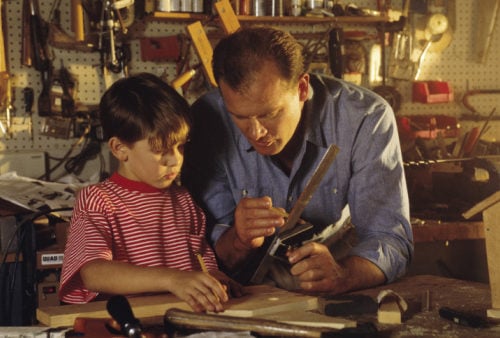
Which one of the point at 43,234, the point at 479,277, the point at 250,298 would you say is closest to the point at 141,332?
the point at 250,298

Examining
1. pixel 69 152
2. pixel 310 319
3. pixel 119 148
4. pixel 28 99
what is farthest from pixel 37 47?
pixel 310 319

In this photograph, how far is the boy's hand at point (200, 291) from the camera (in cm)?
135

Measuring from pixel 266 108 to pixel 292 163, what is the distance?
35cm

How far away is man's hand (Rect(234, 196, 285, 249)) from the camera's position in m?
1.59

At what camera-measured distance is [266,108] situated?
172cm

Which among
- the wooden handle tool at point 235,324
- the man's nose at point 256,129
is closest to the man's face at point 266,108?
the man's nose at point 256,129

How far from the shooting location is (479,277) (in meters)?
3.75

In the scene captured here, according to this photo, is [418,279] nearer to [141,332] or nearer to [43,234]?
[141,332]

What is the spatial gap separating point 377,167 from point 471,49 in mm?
2534

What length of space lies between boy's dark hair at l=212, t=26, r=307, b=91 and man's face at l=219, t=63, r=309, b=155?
0.06 feet

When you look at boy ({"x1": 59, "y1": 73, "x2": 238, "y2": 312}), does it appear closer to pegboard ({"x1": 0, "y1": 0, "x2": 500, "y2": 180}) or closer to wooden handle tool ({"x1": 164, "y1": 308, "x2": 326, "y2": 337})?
wooden handle tool ({"x1": 164, "y1": 308, "x2": 326, "y2": 337})

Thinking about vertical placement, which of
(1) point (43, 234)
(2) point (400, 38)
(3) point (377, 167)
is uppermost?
(2) point (400, 38)

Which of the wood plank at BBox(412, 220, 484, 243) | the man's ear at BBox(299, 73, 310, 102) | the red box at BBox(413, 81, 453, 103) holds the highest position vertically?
the man's ear at BBox(299, 73, 310, 102)

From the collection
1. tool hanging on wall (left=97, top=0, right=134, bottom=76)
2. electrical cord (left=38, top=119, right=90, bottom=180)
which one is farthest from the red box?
Result: electrical cord (left=38, top=119, right=90, bottom=180)
